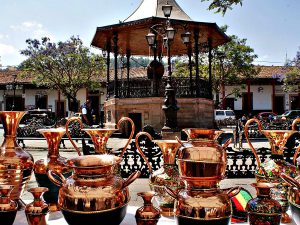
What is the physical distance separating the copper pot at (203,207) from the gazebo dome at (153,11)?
13408 millimetres

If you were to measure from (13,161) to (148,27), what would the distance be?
42.1 ft

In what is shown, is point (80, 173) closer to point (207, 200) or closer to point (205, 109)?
point (207, 200)

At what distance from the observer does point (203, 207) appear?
135 cm

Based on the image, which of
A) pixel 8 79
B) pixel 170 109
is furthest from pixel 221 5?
pixel 8 79

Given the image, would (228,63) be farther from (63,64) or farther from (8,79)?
(8,79)

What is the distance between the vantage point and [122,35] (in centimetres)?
1639

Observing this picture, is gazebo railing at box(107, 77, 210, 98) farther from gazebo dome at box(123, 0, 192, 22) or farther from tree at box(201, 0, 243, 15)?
tree at box(201, 0, 243, 15)

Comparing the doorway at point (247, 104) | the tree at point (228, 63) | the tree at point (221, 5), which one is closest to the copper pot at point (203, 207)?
the tree at point (221, 5)

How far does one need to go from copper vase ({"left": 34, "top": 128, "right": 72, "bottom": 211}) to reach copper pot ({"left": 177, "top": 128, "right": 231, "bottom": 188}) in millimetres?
724

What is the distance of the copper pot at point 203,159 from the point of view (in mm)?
1368

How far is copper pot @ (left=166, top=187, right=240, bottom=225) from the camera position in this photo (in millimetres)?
1347

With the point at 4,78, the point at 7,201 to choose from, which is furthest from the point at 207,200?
the point at 4,78

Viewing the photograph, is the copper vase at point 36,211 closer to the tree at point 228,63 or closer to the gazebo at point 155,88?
the gazebo at point 155,88

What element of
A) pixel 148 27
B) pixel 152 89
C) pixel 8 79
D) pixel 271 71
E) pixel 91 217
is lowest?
pixel 91 217
